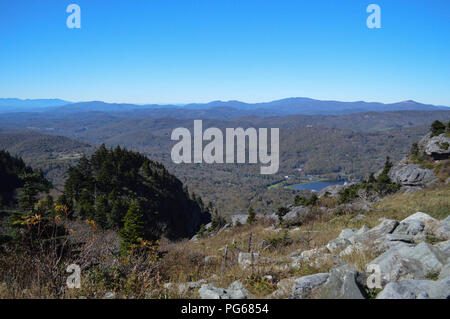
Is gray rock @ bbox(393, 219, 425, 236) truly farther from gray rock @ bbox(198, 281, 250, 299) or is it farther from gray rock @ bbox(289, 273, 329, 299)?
gray rock @ bbox(198, 281, 250, 299)

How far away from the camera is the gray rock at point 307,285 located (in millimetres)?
3257

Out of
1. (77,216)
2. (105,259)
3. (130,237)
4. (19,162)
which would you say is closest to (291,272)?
(105,259)

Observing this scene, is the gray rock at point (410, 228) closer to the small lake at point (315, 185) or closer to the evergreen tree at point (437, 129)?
the evergreen tree at point (437, 129)

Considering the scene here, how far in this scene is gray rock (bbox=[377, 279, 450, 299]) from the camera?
2730 millimetres

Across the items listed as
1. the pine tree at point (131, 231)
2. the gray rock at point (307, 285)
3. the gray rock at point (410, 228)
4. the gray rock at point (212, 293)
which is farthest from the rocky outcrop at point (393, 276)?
the pine tree at point (131, 231)

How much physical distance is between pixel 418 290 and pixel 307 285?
3.91 ft

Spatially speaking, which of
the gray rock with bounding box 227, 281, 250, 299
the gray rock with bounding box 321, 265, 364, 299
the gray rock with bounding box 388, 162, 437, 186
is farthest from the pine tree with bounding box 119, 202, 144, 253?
the gray rock with bounding box 388, 162, 437, 186

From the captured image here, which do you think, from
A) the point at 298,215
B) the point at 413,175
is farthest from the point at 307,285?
the point at 413,175

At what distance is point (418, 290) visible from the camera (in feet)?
9.39

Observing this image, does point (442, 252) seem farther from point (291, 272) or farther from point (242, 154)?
point (242, 154)

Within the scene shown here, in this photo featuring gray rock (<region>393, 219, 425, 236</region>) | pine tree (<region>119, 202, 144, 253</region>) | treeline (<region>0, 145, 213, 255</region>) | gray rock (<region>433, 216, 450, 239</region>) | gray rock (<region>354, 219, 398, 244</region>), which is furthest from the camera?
treeline (<region>0, 145, 213, 255</region>)

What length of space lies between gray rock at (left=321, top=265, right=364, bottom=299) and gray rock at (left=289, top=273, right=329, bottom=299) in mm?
117
